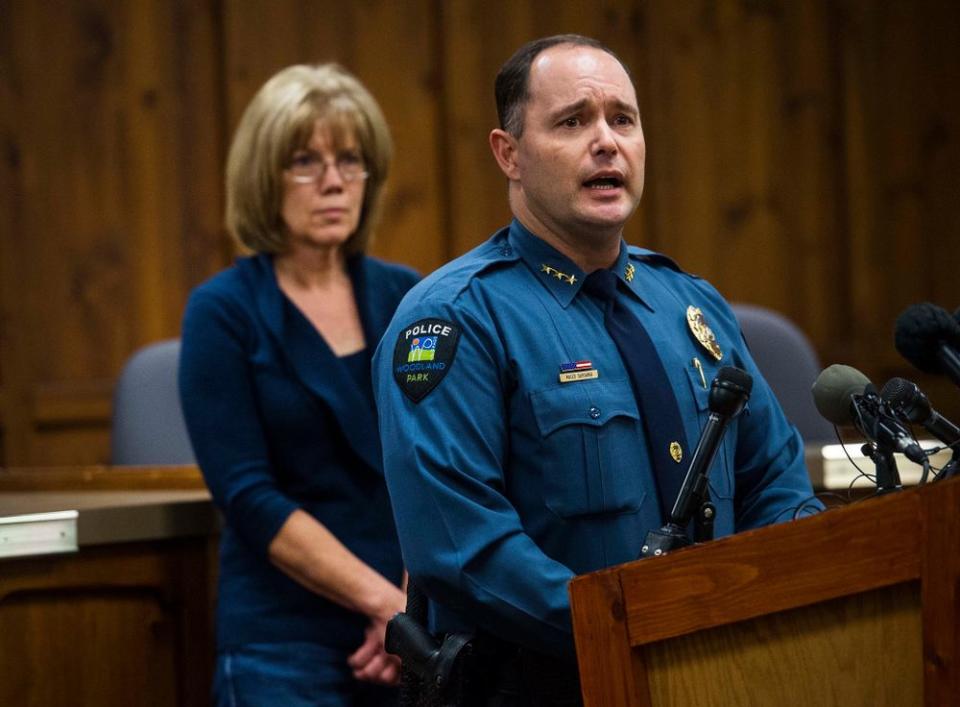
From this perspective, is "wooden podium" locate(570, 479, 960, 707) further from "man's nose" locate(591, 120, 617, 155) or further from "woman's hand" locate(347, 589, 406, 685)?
"woman's hand" locate(347, 589, 406, 685)

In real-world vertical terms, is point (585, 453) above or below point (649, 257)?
below

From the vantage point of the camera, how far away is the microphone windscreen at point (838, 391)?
1.39 m

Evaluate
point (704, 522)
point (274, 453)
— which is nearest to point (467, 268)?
point (704, 522)

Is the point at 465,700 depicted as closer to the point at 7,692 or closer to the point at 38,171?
the point at 7,692

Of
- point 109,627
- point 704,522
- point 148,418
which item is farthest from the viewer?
point 148,418

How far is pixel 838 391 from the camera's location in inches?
54.9

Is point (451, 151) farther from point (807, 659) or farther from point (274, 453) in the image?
point (807, 659)

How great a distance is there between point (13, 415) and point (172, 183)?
0.83 m

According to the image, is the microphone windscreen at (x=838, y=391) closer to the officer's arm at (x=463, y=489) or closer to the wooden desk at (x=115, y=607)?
the officer's arm at (x=463, y=489)

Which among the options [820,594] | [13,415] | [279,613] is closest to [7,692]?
[279,613]

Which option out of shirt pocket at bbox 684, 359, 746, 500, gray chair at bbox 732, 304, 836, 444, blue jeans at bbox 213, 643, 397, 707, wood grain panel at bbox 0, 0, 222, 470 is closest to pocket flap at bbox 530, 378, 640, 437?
shirt pocket at bbox 684, 359, 746, 500

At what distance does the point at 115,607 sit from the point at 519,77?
1.16 meters

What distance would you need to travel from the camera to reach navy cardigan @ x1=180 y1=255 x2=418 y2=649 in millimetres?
2172

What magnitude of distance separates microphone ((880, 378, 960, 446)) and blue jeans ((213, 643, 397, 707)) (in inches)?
44.8
